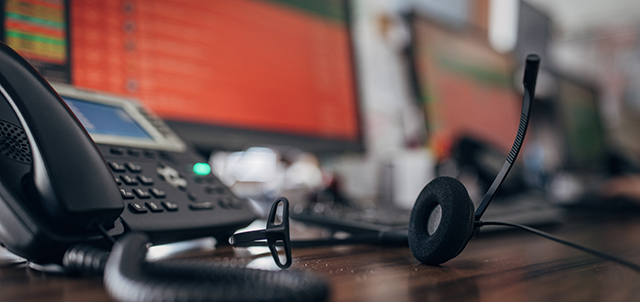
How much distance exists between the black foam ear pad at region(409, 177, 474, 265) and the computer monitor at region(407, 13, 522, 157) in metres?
0.68

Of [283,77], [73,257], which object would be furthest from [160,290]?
[283,77]

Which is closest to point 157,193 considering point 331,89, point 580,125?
point 331,89

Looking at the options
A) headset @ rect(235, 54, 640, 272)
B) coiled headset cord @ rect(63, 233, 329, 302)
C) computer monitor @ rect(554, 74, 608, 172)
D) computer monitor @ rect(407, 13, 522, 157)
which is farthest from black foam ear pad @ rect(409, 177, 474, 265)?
computer monitor @ rect(554, 74, 608, 172)

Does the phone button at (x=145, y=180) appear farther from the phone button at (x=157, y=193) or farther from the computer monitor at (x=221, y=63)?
the computer monitor at (x=221, y=63)

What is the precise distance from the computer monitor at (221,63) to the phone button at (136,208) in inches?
9.2

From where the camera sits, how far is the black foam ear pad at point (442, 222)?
0.27m

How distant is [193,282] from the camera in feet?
0.51

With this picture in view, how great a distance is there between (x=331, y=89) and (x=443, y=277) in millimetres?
528

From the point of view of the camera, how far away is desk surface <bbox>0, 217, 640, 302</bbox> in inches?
8.3

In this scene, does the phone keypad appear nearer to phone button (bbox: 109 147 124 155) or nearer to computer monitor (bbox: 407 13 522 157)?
phone button (bbox: 109 147 124 155)

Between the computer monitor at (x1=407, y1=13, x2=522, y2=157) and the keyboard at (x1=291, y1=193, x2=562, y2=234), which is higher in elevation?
the computer monitor at (x1=407, y1=13, x2=522, y2=157)

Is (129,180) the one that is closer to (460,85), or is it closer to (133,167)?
(133,167)

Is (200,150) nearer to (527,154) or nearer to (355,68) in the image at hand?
(355,68)

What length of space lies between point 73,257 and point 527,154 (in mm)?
1747
